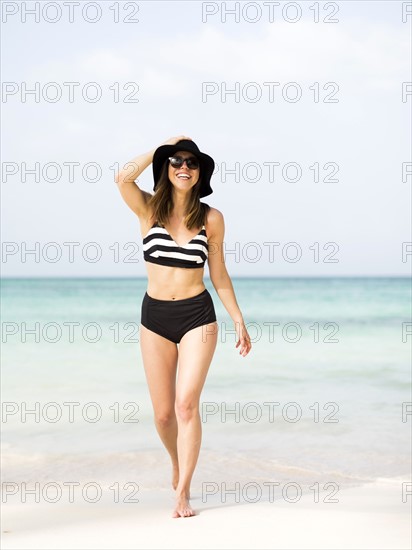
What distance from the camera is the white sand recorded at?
3.94 meters

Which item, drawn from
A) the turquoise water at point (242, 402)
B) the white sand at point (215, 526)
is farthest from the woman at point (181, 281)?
the turquoise water at point (242, 402)

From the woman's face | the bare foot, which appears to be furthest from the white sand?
the woman's face

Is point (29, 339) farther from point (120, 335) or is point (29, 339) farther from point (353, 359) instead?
point (353, 359)

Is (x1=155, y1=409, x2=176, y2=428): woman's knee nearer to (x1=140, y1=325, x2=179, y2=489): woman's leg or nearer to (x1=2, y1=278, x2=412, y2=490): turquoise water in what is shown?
(x1=140, y1=325, x2=179, y2=489): woman's leg

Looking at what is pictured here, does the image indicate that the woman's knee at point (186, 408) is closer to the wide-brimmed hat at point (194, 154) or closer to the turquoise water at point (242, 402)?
the wide-brimmed hat at point (194, 154)

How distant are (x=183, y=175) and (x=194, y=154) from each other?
0.12 meters

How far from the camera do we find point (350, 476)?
5871 mm

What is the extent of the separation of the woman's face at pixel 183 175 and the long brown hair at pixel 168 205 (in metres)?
0.07

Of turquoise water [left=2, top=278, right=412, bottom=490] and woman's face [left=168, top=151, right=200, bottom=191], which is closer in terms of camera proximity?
woman's face [left=168, top=151, right=200, bottom=191]

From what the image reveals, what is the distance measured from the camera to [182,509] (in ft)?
14.2

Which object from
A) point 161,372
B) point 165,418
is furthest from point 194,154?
point 165,418

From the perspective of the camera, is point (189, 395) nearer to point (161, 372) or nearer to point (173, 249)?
point (161, 372)

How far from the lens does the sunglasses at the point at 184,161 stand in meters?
4.28

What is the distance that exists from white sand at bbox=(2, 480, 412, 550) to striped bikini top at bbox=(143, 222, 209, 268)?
1335 millimetres
